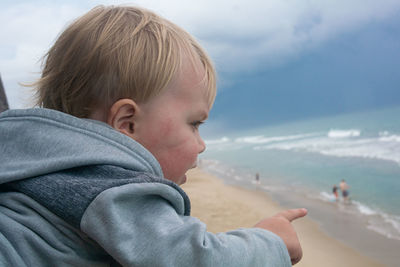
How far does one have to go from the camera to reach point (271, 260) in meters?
0.95

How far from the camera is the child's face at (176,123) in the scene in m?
1.11

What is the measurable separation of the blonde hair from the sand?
7.82 meters

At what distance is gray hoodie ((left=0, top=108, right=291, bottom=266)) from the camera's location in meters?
0.84

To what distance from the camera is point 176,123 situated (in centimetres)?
114

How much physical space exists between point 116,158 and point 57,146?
0.57 ft

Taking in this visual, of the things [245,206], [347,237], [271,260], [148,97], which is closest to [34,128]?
[148,97]

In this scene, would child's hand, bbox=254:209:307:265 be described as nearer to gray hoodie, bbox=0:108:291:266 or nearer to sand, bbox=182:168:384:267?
gray hoodie, bbox=0:108:291:266

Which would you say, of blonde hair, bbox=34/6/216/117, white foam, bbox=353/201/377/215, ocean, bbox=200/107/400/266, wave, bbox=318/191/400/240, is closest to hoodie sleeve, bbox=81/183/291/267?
blonde hair, bbox=34/6/216/117

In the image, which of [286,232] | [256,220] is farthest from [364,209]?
[286,232]

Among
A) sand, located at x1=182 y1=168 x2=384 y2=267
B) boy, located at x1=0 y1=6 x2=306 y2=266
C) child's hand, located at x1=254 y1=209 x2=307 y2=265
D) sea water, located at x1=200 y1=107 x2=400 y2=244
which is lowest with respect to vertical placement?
sand, located at x1=182 y1=168 x2=384 y2=267

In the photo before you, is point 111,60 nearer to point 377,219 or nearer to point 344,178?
point 377,219

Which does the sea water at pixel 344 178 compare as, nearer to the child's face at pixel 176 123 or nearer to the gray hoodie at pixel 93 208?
the child's face at pixel 176 123

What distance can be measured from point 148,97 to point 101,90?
0.49 ft

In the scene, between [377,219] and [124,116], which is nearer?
[124,116]
